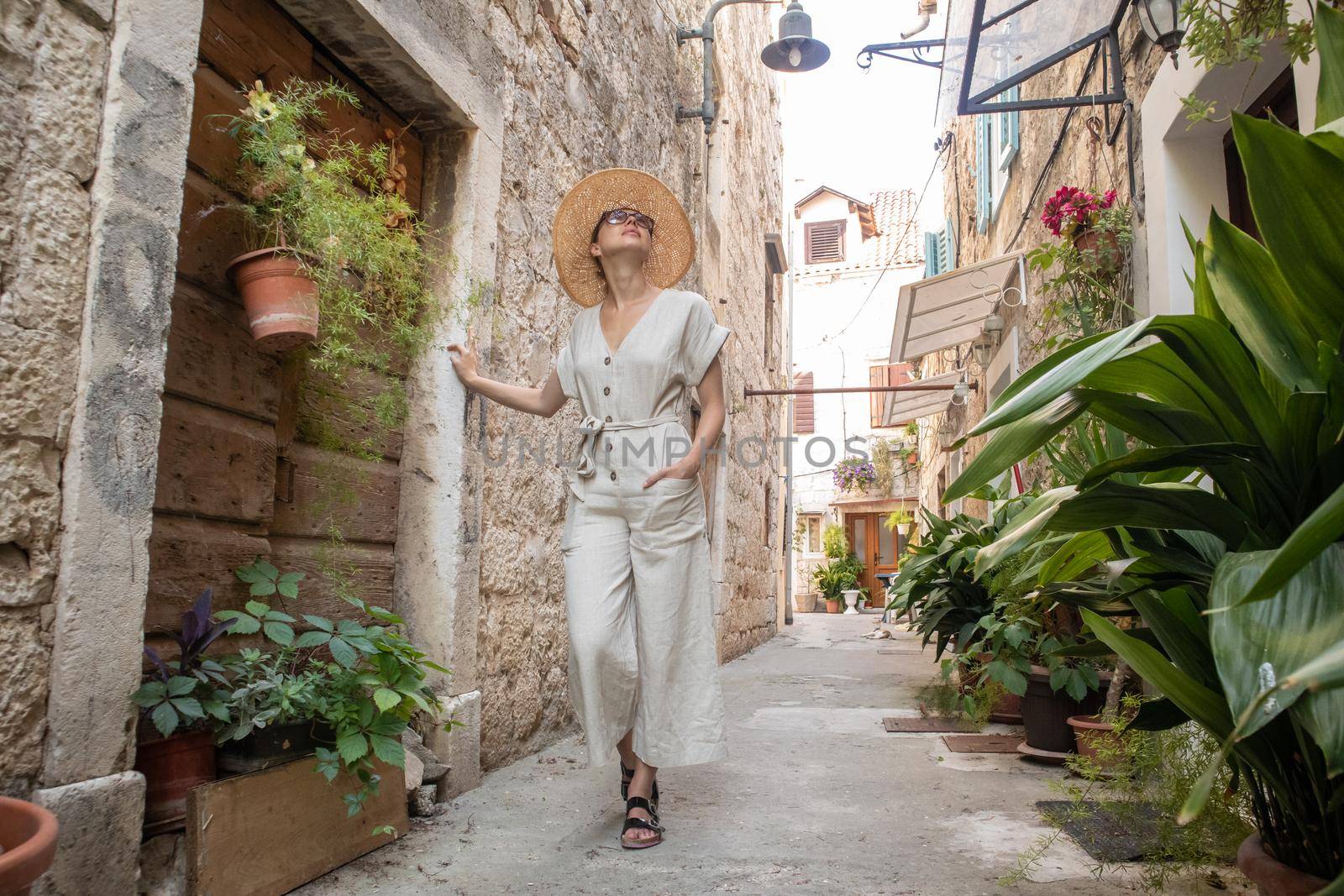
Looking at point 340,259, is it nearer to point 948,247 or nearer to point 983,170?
point 983,170

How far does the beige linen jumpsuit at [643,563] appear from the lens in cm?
254

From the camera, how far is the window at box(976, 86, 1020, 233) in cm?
673

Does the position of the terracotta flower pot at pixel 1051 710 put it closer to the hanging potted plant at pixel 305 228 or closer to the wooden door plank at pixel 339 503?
the wooden door plank at pixel 339 503

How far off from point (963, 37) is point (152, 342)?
402 centimetres

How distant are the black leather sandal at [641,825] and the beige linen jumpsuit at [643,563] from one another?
0.12 metres

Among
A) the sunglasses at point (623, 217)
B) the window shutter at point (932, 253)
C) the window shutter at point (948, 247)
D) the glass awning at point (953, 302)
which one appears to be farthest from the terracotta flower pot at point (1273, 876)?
the window shutter at point (932, 253)

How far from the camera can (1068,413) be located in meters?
1.26

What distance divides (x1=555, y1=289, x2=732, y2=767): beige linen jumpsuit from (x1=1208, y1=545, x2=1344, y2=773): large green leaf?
1587 millimetres

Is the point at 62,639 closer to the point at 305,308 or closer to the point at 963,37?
the point at 305,308

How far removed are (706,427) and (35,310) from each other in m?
1.58

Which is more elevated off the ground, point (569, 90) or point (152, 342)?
point (569, 90)

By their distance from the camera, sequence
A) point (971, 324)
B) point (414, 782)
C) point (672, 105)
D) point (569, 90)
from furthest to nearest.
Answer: point (971, 324) < point (672, 105) < point (569, 90) < point (414, 782)

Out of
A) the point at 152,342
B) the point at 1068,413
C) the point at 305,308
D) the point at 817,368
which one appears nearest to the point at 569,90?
the point at 305,308

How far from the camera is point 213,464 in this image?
2.19m
